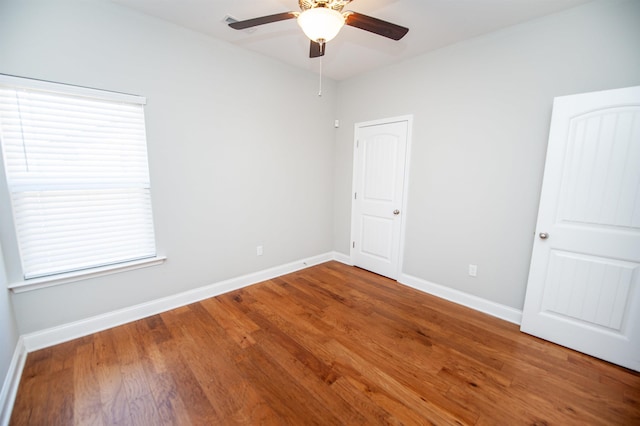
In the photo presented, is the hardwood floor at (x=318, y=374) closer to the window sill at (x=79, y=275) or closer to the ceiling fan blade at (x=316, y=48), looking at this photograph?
the window sill at (x=79, y=275)

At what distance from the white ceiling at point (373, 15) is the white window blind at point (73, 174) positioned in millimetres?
902

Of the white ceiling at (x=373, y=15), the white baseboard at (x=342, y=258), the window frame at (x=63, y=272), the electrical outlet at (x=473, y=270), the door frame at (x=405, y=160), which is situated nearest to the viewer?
the window frame at (x=63, y=272)

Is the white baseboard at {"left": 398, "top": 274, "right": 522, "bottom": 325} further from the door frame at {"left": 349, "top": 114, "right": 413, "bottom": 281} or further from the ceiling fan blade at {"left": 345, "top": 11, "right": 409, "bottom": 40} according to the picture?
the ceiling fan blade at {"left": 345, "top": 11, "right": 409, "bottom": 40}

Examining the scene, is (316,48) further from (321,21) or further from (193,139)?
(193,139)

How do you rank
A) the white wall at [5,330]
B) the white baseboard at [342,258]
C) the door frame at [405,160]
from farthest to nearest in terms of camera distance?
the white baseboard at [342,258] < the door frame at [405,160] < the white wall at [5,330]

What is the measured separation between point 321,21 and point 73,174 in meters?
2.23

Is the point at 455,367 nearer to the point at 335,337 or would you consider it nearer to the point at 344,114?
the point at 335,337

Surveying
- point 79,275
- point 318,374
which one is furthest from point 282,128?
point 318,374

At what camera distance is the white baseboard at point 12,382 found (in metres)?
1.44

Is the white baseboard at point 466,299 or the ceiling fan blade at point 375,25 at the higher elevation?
the ceiling fan blade at point 375,25

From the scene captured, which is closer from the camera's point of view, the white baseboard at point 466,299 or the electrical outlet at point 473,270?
the white baseboard at point 466,299

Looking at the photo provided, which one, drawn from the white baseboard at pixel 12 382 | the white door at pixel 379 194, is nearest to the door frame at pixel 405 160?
the white door at pixel 379 194

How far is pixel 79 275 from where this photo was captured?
2135mm

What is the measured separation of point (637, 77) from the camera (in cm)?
187
